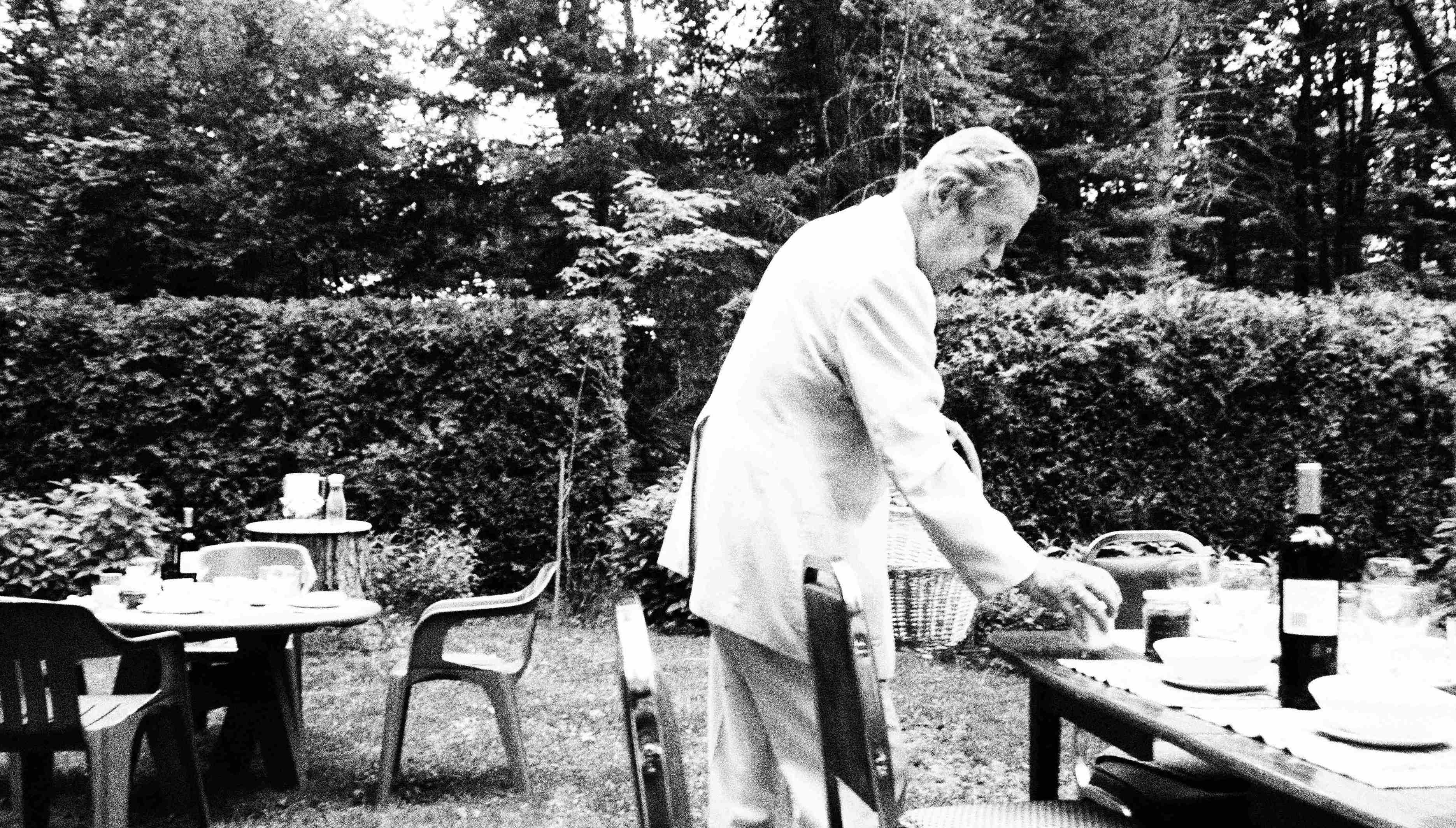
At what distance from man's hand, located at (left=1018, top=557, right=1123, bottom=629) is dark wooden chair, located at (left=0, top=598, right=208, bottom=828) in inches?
99.4

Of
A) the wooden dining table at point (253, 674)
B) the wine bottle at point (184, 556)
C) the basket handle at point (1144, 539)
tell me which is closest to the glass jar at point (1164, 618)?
the basket handle at point (1144, 539)

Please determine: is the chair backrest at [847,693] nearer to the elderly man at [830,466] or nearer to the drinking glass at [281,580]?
the elderly man at [830,466]

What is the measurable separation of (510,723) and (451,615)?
1.45 ft

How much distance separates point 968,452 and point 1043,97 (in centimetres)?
970

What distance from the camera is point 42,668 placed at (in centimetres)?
315

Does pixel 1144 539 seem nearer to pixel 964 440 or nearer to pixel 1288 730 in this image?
pixel 964 440

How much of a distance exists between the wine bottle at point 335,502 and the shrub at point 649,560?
5.61 ft

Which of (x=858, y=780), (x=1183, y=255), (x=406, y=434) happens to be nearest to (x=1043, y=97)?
(x=1183, y=255)

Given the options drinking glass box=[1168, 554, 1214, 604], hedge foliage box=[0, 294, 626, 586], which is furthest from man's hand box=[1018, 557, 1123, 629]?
hedge foliage box=[0, 294, 626, 586]

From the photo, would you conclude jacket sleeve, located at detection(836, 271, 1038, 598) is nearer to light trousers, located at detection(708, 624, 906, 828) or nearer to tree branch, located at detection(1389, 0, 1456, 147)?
light trousers, located at detection(708, 624, 906, 828)

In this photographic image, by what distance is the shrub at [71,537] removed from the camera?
676 centimetres

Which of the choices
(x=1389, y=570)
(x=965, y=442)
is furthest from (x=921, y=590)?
(x=1389, y=570)

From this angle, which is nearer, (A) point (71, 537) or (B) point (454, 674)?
(B) point (454, 674)

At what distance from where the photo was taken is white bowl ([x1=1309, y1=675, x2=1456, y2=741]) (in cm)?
146
